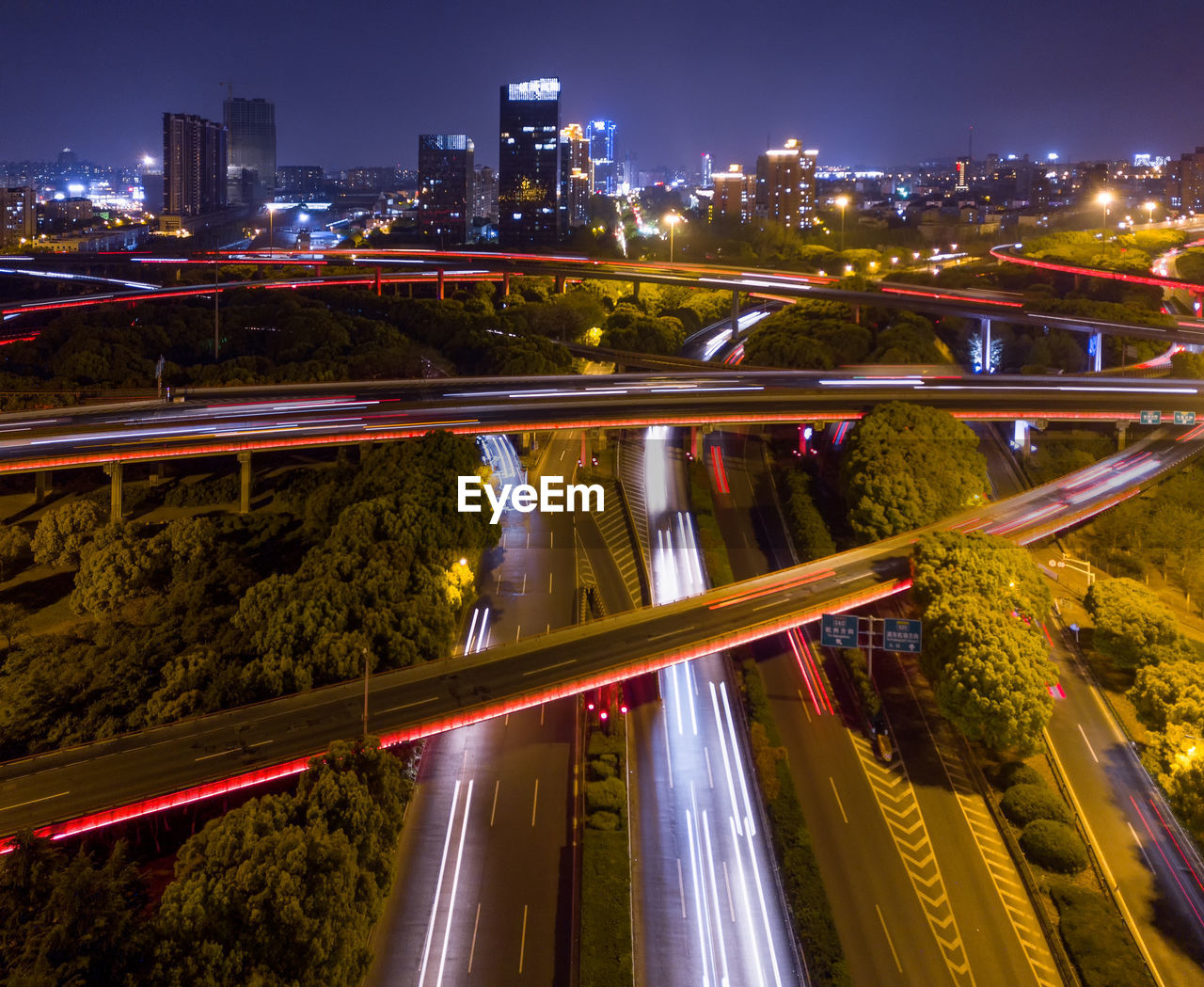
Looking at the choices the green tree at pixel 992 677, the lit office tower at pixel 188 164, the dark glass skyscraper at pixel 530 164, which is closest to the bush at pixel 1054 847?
the green tree at pixel 992 677

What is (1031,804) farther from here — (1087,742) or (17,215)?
(17,215)

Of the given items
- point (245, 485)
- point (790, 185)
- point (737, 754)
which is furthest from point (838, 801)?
point (790, 185)

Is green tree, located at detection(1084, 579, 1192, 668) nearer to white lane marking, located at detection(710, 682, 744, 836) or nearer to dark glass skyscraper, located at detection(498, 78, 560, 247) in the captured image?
white lane marking, located at detection(710, 682, 744, 836)

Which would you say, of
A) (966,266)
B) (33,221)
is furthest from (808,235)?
(33,221)

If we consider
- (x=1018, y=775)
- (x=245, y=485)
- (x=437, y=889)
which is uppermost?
(x=245, y=485)

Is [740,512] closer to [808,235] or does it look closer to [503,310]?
[503,310]

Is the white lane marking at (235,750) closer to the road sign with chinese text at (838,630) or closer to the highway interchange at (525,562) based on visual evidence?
the highway interchange at (525,562)

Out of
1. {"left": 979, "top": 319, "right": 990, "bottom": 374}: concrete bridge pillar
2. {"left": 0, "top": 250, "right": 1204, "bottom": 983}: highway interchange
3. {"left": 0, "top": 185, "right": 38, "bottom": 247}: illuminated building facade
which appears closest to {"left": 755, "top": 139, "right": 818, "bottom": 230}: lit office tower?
{"left": 979, "top": 319, "right": 990, "bottom": 374}: concrete bridge pillar
